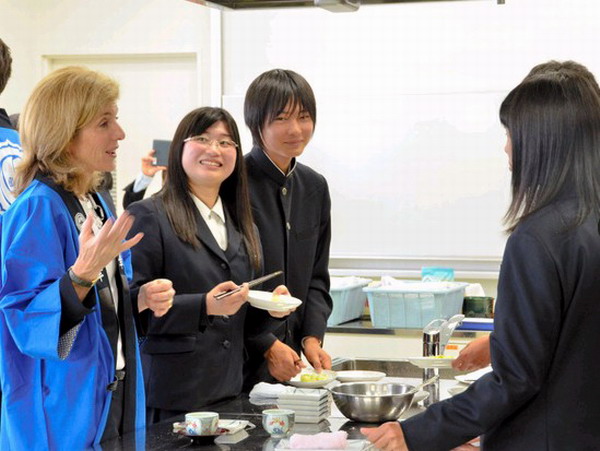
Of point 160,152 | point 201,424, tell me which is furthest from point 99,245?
point 160,152

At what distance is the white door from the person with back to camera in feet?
11.0

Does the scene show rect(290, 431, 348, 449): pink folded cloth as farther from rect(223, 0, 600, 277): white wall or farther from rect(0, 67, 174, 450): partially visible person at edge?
rect(223, 0, 600, 277): white wall

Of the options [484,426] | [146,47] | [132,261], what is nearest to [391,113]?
[146,47]

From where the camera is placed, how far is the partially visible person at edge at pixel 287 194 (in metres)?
3.17

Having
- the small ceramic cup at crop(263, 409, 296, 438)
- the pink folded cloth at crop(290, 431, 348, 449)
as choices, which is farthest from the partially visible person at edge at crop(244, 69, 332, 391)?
the pink folded cloth at crop(290, 431, 348, 449)

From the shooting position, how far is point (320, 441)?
2.03 meters

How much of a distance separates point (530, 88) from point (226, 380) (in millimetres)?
1335

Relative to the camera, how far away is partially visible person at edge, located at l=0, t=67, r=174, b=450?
2115mm

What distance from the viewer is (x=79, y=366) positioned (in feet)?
7.16

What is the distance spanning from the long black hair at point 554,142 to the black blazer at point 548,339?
1.4 inches

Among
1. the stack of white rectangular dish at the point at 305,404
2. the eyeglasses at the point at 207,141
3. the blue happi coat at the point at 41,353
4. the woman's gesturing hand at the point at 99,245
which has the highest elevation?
the eyeglasses at the point at 207,141

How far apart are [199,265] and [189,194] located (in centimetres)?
22

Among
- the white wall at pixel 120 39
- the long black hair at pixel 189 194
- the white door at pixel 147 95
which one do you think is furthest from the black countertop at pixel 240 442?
the white door at pixel 147 95

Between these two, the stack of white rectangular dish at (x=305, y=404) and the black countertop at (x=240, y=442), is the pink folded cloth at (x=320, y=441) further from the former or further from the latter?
the stack of white rectangular dish at (x=305, y=404)
